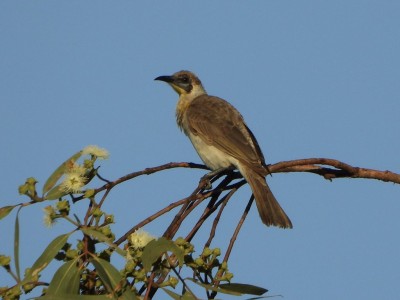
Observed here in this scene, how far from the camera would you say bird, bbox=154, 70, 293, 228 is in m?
5.11

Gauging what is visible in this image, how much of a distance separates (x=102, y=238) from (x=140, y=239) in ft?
0.44

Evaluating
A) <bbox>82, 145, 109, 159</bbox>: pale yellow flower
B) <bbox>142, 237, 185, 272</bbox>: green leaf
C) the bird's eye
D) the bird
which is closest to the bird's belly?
the bird

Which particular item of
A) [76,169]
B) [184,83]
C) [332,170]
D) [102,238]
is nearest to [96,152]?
[76,169]

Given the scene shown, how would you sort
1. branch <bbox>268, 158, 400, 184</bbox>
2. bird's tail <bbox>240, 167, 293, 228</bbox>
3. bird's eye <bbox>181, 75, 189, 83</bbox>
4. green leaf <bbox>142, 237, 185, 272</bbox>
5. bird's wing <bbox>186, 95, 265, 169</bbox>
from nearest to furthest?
green leaf <bbox>142, 237, 185, 272</bbox> < branch <bbox>268, 158, 400, 184</bbox> < bird's tail <bbox>240, 167, 293, 228</bbox> < bird's wing <bbox>186, 95, 265, 169</bbox> < bird's eye <bbox>181, 75, 189, 83</bbox>

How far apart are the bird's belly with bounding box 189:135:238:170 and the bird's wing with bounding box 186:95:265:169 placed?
0.04 meters

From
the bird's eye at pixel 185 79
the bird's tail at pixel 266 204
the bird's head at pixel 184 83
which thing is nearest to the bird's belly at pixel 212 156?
the bird's tail at pixel 266 204

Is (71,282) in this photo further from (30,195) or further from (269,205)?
(269,205)

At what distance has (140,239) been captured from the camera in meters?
2.68

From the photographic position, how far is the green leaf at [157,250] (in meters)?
2.57

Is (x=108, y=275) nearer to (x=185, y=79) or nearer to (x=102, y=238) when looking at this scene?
(x=102, y=238)

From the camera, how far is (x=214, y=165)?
6086mm

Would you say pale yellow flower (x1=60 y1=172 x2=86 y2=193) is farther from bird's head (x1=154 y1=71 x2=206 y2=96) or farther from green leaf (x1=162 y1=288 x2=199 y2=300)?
bird's head (x1=154 y1=71 x2=206 y2=96)

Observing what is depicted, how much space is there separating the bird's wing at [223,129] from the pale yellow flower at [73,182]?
8.80 ft

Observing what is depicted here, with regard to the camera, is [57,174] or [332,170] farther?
[332,170]
